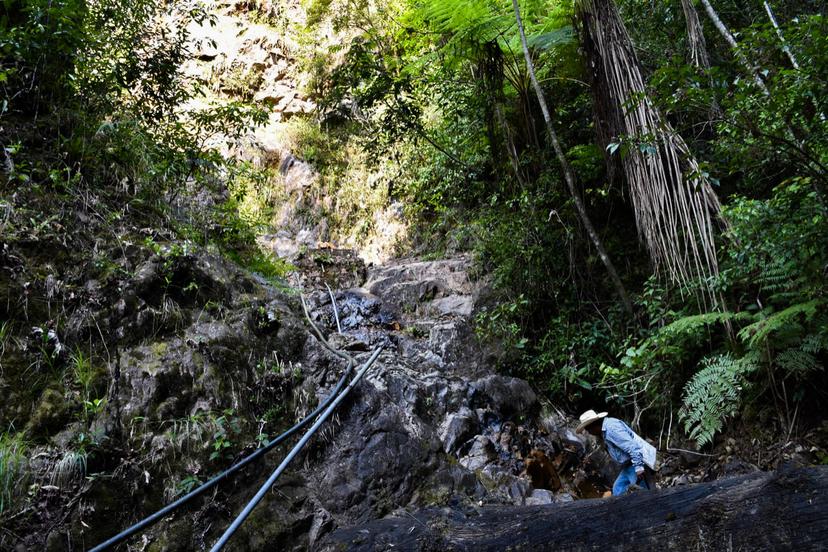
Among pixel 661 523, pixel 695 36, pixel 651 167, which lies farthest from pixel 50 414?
pixel 695 36

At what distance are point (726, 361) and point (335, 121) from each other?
1053 cm

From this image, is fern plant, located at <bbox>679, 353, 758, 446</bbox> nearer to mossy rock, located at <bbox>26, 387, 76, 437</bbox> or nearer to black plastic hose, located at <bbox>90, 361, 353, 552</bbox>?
black plastic hose, located at <bbox>90, 361, 353, 552</bbox>

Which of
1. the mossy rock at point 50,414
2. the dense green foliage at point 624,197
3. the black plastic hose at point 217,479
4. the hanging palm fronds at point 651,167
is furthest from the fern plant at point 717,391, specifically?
the mossy rock at point 50,414

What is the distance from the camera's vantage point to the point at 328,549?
2.20m

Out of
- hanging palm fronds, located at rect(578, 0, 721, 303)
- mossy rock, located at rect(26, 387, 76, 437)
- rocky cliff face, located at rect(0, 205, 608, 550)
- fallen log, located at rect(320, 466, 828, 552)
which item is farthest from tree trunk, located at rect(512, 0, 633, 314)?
mossy rock, located at rect(26, 387, 76, 437)

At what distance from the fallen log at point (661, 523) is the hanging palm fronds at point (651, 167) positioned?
297cm

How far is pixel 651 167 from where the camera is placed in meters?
4.75

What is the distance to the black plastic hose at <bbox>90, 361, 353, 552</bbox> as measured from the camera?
2.47 metres

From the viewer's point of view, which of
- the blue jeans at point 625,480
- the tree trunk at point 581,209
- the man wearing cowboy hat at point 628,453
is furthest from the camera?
the tree trunk at point 581,209

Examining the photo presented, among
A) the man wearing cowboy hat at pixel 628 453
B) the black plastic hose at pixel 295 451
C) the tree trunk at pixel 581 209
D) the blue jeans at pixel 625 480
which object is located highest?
the tree trunk at pixel 581 209

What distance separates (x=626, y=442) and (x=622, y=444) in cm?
4

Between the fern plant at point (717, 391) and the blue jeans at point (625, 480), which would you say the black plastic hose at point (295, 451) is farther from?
the fern plant at point (717, 391)

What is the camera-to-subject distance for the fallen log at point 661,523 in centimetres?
139

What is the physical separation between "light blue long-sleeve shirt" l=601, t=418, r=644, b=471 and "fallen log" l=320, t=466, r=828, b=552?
2.43 m
